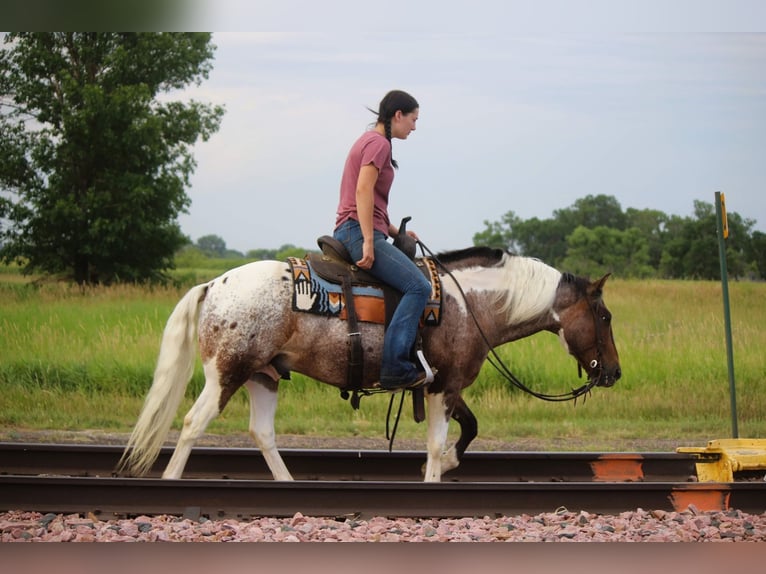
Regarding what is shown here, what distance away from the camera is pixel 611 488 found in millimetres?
5469

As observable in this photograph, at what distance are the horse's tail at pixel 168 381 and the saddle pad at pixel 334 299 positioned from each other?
606mm

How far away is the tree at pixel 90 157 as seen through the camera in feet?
42.3

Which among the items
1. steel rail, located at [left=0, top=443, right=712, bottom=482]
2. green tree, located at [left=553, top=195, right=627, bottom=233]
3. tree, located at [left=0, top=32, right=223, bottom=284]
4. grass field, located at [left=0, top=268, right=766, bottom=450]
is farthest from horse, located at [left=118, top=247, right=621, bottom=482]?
tree, located at [left=0, top=32, right=223, bottom=284]

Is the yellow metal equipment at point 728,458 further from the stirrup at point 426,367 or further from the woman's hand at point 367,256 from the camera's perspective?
the woman's hand at point 367,256

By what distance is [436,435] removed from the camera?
5.76 meters

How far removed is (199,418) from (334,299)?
1.07 metres

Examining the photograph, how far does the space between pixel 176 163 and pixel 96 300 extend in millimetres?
2758

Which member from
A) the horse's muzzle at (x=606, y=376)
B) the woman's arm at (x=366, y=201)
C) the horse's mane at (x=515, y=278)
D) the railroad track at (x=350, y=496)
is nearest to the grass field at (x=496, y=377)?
the horse's muzzle at (x=606, y=376)

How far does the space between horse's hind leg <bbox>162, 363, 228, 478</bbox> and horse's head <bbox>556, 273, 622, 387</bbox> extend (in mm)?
2350

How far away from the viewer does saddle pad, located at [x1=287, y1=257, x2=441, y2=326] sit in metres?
5.54

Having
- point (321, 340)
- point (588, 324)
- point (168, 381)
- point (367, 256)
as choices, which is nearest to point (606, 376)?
point (588, 324)

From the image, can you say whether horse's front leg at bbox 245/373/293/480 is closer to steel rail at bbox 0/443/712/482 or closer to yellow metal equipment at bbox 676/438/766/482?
steel rail at bbox 0/443/712/482

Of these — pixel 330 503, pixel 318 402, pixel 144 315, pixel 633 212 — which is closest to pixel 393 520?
pixel 330 503

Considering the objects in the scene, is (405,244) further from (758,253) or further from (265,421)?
(758,253)
